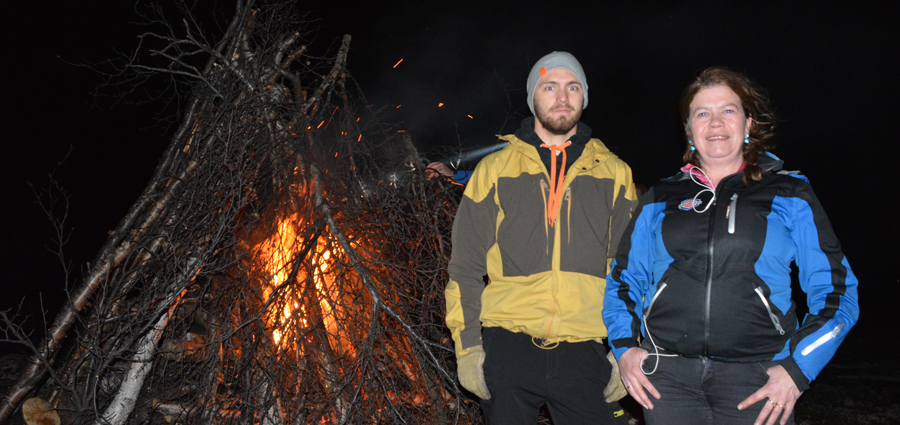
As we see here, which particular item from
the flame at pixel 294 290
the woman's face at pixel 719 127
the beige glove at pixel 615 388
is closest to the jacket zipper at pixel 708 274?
the woman's face at pixel 719 127

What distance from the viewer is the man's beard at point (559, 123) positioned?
210cm

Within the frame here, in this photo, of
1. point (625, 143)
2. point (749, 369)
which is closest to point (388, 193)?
point (749, 369)

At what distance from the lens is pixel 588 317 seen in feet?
6.28

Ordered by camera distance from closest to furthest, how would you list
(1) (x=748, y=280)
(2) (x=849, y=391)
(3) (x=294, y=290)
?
1. (1) (x=748, y=280)
2. (3) (x=294, y=290)
3. (2) (x=849, y=391)

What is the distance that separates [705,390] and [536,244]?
731 millimetres

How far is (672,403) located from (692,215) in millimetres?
Result: 625

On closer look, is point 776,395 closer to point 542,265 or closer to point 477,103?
point 542,265

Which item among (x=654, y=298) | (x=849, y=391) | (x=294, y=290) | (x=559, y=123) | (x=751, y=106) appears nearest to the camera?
(x=654, y=298)

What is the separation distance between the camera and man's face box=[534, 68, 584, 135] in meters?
2.11

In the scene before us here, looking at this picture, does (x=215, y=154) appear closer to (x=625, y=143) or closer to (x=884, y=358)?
(x=625, y=143)

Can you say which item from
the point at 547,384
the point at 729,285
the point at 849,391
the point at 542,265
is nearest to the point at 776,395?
the point at 729,285

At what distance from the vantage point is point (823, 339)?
5.04 ft

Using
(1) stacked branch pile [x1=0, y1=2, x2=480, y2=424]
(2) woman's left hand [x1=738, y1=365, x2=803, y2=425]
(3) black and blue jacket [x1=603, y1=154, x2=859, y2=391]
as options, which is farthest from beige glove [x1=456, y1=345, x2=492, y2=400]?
(1) stacked branch pile [x1=0, y1=2, x2=480, y2=424]

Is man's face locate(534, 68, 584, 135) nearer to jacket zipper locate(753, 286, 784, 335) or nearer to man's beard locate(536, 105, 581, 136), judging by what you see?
man's beard locate(536, 105, 581, 136)
